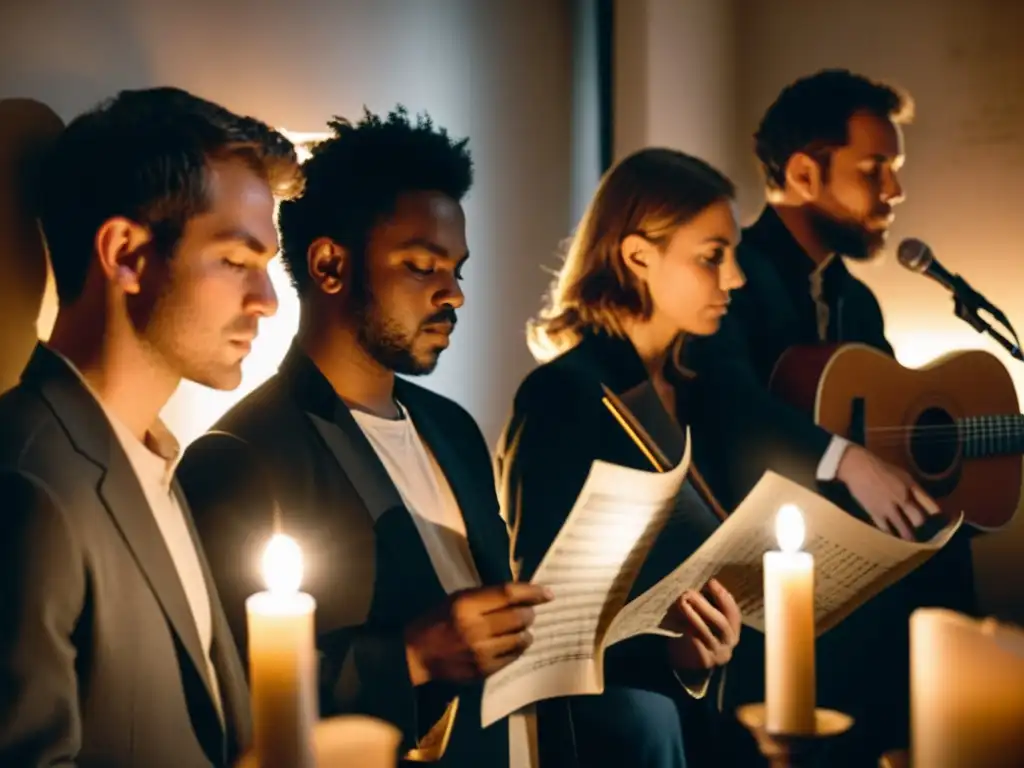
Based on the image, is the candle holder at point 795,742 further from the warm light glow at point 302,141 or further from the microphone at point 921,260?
the microphone at point 921,260

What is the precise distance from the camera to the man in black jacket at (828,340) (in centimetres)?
129

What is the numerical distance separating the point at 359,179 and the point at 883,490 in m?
0.71

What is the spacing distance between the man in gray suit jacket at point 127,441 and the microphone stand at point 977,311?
2.77 ft

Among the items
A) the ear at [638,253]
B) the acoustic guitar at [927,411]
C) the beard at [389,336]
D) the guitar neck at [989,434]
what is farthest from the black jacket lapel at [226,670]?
the guitar neck at [989,434]

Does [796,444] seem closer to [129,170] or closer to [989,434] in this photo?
[989,434]

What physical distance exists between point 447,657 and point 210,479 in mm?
273

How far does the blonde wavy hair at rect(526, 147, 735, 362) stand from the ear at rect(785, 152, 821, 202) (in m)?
0.12

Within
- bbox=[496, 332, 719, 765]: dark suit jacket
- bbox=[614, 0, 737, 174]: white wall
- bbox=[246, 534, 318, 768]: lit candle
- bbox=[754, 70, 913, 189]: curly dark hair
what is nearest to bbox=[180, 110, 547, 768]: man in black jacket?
bbox=[496, 332, 719, 765]: dark suit jacket

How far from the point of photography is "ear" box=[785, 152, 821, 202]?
1.32m

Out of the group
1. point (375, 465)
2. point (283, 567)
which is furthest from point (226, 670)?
point (375, 465)

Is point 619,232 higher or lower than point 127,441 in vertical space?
higher

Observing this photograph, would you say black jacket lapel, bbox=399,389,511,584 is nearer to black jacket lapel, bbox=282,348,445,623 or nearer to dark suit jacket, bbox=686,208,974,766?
black jacket lapel, bbox=282,348,445,623

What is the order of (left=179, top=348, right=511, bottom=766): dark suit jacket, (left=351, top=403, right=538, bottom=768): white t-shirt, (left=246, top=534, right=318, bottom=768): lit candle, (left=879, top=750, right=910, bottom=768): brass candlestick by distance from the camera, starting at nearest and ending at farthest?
(left=246, top=534, right=318, bottom=768): lit candle → (left=879, top=750, right=910, bottom=768): brass candlestick → (left=179, top=348, right=511, bottom=766): dark suit jacket → (left=351, top=403, right=538, bottom=768): white t-shirt

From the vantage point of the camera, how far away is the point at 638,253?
4.13 feet
